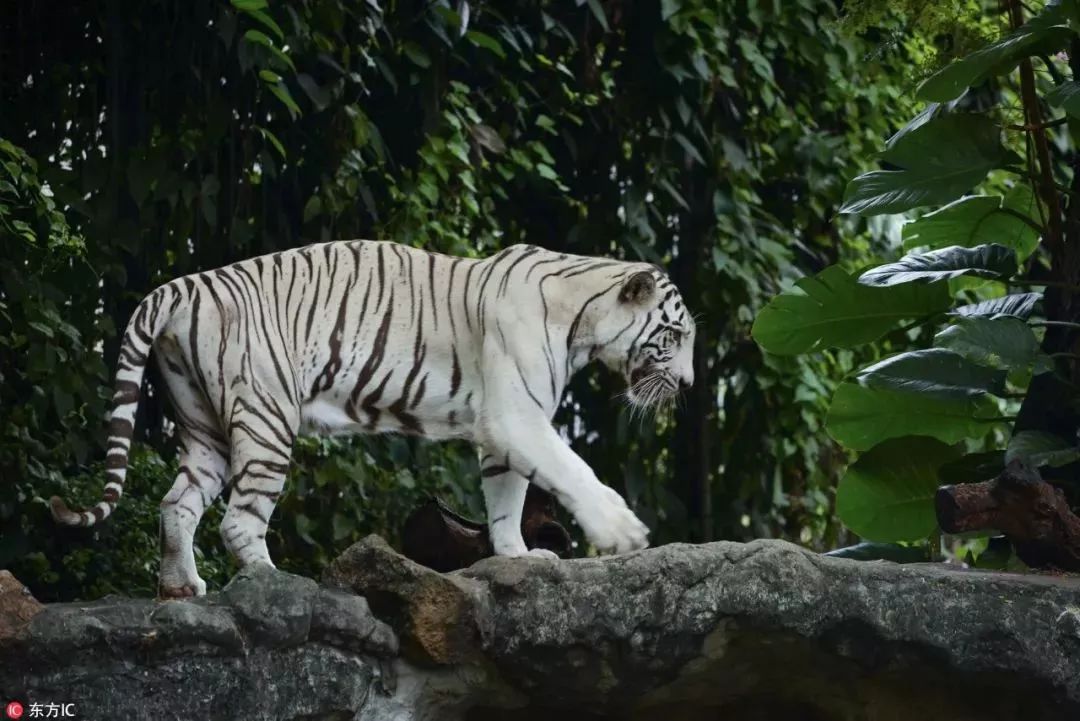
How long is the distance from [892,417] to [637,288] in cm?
105

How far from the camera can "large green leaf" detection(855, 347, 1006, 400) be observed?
Answer: 428cm

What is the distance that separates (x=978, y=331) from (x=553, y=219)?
130 inches

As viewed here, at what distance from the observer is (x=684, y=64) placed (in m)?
6.82

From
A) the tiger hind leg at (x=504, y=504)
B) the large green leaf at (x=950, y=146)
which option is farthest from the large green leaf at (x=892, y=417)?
the tiger hind leg at (x=504, y=504)

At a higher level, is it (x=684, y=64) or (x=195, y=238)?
(x=684, y=64)

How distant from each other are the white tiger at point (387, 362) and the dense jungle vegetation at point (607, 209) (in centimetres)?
80

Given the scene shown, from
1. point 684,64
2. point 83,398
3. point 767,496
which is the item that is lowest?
point 767,496

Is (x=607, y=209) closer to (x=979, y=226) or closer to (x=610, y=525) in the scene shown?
(x=979, y=226)

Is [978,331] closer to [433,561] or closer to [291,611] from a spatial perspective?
[433,561]

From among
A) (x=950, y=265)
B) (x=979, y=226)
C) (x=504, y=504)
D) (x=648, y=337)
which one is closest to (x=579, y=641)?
(x=504, y=504)

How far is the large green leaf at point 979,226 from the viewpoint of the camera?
5.10 meters

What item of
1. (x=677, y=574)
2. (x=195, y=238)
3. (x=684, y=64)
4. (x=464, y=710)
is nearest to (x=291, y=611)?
(x=464, y=710)

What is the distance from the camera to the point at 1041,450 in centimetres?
413

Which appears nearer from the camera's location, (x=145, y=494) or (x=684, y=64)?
(x=145, y=494)
